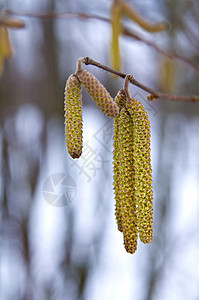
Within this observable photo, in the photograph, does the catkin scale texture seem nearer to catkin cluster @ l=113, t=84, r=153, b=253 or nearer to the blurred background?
catkin cluster @ l=113, t=84, r=153, b=253

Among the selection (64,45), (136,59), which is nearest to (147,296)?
(136,59)

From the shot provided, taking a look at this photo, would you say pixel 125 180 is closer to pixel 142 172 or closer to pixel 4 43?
pixel 142 172

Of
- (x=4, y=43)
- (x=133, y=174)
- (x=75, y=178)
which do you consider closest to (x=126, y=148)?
(x=133, y=174)

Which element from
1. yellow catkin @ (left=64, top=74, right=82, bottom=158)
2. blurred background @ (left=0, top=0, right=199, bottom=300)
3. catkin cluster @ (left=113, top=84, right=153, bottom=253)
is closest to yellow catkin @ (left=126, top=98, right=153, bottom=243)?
catkin cluster @ (left=113, top=84, right=153, bottom=253)

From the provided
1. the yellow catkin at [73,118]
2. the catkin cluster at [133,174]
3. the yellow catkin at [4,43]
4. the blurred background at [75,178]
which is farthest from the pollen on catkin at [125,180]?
the blurred background at [75,178]

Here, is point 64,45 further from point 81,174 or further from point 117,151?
point 117,151

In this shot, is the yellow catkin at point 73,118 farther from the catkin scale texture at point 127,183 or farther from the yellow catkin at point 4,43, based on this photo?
the yellow catkin at point 4,43
